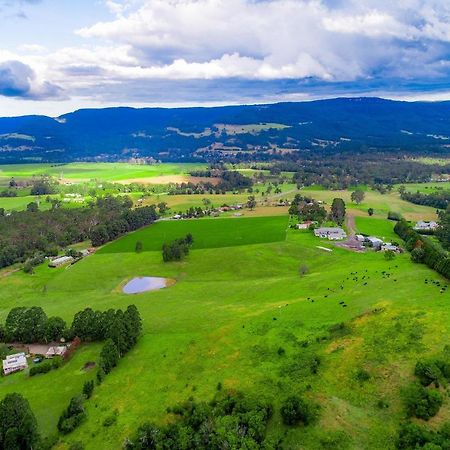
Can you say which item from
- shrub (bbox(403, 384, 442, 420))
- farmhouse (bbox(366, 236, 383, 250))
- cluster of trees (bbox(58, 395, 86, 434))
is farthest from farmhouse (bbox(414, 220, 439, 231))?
cluster of trees (bbox(58, 395, 86, 434))

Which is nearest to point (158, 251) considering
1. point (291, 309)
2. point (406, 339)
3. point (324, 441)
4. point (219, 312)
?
point (219, 312)

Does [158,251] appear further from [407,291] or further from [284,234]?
[407,291]

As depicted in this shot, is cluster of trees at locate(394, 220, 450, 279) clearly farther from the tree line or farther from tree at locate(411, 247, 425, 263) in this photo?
the tree line

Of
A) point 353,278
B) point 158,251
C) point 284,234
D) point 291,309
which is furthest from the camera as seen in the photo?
point 284,234

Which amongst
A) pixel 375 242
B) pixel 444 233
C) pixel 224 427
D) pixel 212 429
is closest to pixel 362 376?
pixel 224 427

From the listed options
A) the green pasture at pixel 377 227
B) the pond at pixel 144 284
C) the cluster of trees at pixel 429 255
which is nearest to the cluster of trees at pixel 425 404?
the cluster of trees at pixel 429 255
